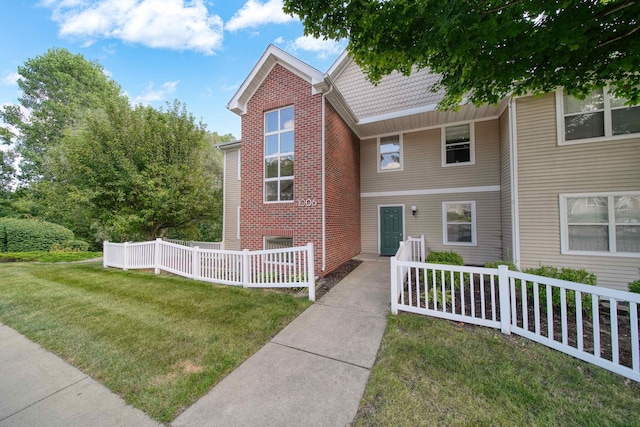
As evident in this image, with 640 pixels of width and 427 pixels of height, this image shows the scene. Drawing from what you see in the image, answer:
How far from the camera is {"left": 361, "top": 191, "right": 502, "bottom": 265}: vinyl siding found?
26.9ft

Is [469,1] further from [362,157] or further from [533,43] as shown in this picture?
[362,157]

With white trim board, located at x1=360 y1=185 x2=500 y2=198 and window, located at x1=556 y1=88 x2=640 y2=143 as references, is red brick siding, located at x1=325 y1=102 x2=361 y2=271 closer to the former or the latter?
white trim board, located at x1=360 y1=185 x2=500 y2=198

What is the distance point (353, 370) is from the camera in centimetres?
284

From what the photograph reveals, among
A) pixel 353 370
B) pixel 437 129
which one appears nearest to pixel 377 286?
pixel 353 370

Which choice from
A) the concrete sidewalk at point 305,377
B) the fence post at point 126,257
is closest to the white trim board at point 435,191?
the concrete sidewalk at point 305,377

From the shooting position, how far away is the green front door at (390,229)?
31.5 feet

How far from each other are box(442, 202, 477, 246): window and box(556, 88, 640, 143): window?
3.21 m

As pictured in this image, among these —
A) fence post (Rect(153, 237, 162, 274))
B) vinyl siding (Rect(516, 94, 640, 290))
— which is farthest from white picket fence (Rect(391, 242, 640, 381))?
fence post (Rect(153, 237, 162, 274))

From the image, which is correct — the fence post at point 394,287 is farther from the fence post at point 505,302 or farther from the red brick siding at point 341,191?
the red brick siding at point 341,191

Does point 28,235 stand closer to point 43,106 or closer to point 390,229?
point 43,106

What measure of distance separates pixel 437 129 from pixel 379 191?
3319mm

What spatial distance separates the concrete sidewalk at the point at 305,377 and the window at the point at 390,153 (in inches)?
268

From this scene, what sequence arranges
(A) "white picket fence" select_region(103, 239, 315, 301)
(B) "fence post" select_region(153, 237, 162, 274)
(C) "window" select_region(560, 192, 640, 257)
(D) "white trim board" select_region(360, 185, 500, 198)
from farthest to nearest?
(D) "white trim board" select_region(360, 185, 500, 198)
(B) "fence post" select_region(153, 237, 162, 274)
(C) "window" select_region(560, 192, 640, 257)
(A) "white picket fence" select_region(103, 239, 315, 301)

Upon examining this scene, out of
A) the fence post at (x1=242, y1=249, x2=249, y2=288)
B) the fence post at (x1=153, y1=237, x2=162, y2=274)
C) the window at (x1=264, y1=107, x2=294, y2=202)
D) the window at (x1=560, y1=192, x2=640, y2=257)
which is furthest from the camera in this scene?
the fence post at (x1=153, y1=237, x2=162, y2=274)
